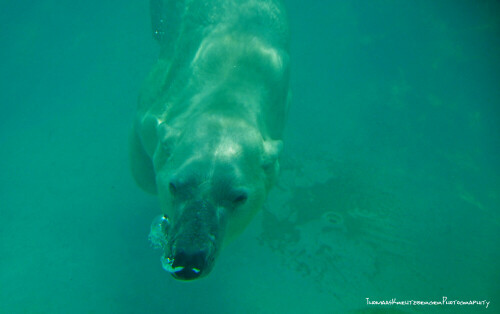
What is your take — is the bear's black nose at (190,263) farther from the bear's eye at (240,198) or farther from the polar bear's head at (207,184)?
the bear's eye at (240,198)

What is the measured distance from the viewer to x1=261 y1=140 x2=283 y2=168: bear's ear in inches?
152

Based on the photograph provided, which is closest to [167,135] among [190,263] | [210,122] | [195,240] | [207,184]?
[210,122]

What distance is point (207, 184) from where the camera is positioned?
3000 millimetres

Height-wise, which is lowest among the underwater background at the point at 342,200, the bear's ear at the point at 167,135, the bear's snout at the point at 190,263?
the underwater background at the point at 342,200

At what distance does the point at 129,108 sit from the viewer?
42.5 feet

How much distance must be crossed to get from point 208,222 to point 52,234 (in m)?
9.52

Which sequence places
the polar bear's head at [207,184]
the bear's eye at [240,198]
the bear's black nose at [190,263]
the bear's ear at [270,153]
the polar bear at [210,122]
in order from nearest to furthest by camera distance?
1. the bear's black nose at [190,263]
2. the polar bear's head at [207,184]
3. the polar bear at [210,122]
4. the bear's eye at [240,198]
5. the bear's ear at [270,153]

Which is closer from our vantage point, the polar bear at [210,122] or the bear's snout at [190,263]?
the bear's snout at [190,263]

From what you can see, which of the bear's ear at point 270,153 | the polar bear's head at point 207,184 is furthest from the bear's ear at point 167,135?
the bear's ear at point 270,153

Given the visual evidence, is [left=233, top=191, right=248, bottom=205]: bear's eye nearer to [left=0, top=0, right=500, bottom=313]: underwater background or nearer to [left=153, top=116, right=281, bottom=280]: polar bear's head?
[left=153, top=116, right=281, bottom=280]: polar bear's head

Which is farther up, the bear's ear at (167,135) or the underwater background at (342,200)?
the bear's ear at (167,135)

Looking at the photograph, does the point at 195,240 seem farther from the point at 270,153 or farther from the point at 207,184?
the point at 270,153

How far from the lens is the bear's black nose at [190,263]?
2.65 m

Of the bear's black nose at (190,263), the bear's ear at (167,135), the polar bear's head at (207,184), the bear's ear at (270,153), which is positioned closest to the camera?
the bear's black nose at (190,263)
